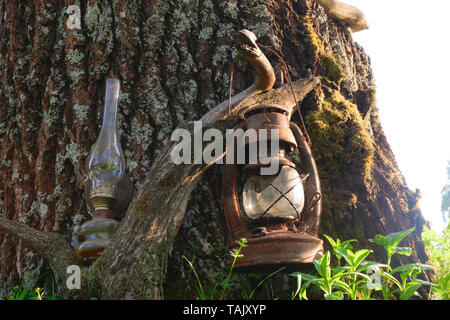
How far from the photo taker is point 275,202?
1577mm

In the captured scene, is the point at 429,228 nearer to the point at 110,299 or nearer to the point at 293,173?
the point at 293,173

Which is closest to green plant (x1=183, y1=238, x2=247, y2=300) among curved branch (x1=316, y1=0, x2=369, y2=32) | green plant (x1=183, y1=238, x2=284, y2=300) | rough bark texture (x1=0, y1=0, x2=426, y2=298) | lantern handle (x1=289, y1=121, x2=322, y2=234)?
green plant (x1=183, y1=238, x2=284, y2=300)

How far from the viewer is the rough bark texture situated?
6.25 feet

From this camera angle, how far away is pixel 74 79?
205cm

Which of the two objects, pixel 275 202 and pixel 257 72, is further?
pixel 257 72

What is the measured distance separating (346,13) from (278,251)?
183 centimetres

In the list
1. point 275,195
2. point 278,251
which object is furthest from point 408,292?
point 275,195

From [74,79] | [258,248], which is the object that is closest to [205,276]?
[258,248]

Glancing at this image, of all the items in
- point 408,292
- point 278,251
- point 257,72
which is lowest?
point 408,292

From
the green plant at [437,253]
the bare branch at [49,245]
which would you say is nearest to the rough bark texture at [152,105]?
the green plant at [437,253]

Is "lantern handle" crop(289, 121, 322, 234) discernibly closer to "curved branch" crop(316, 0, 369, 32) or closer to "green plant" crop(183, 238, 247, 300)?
"green plant" crop(183, 238, 247, 300)

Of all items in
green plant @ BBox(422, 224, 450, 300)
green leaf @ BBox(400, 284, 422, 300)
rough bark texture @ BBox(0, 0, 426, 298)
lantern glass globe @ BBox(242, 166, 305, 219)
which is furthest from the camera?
rough bark texture @ BBox(0, 0, 426, 298)

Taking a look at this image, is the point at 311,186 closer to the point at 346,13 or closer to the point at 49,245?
the point at 49,245

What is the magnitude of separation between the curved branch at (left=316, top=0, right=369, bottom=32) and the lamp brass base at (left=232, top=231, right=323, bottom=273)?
5.39ft
